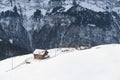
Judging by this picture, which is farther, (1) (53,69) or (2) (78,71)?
(1) (53,69)

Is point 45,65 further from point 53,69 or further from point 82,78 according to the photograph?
point 82,78

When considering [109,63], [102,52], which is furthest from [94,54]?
[109,63]

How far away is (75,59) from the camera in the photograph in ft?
149

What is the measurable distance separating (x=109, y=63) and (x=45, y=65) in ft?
27.0

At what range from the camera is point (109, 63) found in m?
41.5

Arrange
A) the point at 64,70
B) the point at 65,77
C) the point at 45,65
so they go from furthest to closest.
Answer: the point at 45,65, the point at 64,70, the point at 65,77


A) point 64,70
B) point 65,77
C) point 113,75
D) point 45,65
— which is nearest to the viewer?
point 113,75

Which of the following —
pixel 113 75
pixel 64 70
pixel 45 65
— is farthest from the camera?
pixel 45 65

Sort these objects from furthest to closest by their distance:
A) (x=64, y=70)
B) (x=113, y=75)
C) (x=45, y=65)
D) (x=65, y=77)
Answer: (x=45, y=65)
(x=64, y=70)
(x=65, y=77)
(x=113, y=75)

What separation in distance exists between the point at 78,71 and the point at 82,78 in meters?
2.95

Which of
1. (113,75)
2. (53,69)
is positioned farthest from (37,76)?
(113,75)

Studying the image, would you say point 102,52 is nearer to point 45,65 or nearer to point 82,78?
point 45,65

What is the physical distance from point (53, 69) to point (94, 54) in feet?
22.2

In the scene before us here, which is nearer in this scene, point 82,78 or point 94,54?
point 82,78
